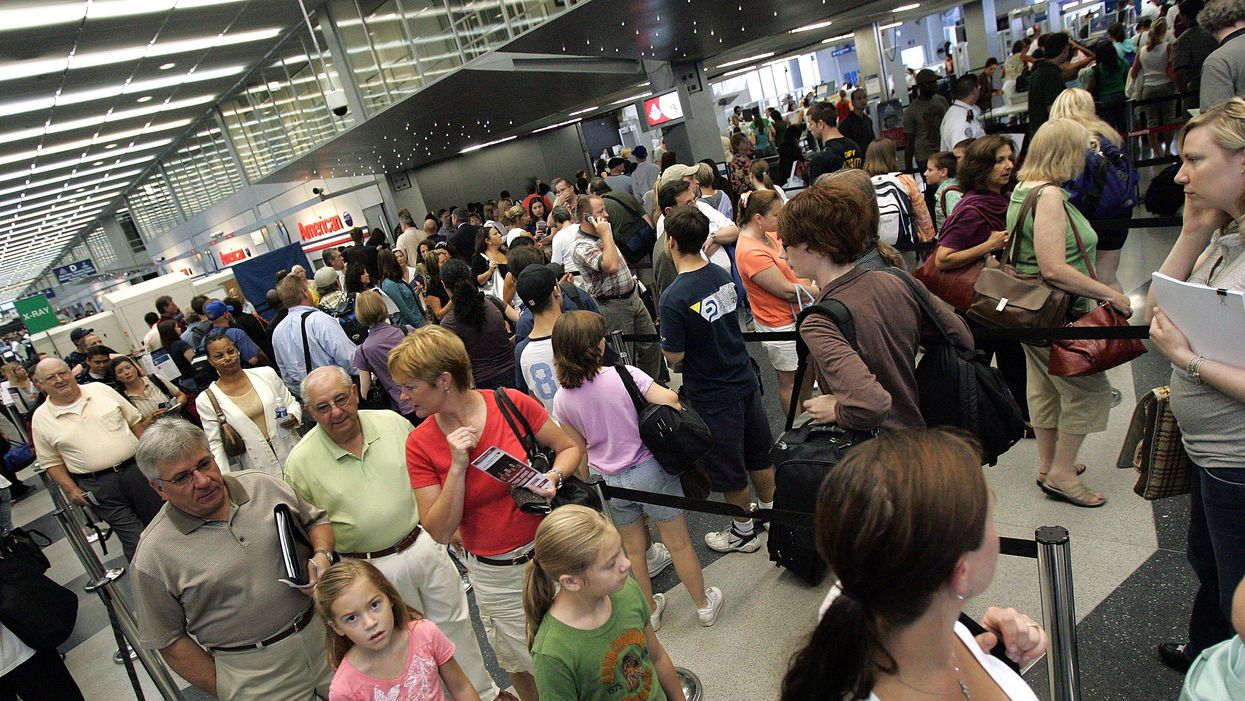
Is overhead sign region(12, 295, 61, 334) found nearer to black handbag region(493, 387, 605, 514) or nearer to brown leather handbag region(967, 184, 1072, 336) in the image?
black handbag region(493, 387, 605, 514)

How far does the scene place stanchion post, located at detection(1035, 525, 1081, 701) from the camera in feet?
5.06

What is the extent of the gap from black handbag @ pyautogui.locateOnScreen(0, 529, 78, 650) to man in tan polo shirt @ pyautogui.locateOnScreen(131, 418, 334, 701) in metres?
1.13

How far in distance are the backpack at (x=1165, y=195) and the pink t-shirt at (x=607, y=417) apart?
5.62 m

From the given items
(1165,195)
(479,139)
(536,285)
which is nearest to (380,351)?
(536,285)

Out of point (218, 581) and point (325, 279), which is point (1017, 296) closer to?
point (218, 581)

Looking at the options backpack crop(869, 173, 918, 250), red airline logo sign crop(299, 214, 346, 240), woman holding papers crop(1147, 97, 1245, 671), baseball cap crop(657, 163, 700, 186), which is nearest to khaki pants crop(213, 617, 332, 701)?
woman holding papers crop(1147, 97, 1245, 671)

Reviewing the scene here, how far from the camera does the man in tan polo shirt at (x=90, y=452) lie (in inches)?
172

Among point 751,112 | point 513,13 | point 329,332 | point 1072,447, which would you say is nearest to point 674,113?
point 513,13

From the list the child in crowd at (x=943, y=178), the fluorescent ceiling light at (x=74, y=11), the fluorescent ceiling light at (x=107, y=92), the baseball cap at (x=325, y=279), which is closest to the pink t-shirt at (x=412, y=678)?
the child in crowd at (x=943, y=178)

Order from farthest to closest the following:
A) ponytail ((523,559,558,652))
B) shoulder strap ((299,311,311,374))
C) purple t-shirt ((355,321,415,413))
Answer: shoulder strap ((299,311,311,374)), purple t-shirt ((355,321,415,413)), ponytail ((523,559,558,652))

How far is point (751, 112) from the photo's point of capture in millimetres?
19766

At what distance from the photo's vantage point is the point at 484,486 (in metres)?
2.47

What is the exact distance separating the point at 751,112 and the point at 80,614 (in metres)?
18.7

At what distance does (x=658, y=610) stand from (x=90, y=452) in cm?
380
